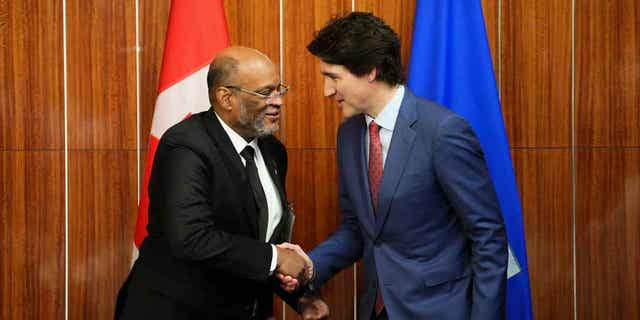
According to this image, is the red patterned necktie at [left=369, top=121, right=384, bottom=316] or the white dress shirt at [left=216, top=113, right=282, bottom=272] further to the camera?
the white dress shirt at [left=216, top=113, right=282, bottom=272]

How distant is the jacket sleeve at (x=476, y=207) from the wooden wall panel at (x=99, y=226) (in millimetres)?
2146

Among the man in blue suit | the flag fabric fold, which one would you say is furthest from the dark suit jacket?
the flag fabric fold

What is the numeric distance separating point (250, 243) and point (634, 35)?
8.67 feet

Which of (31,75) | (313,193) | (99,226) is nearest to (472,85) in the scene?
(313,193)

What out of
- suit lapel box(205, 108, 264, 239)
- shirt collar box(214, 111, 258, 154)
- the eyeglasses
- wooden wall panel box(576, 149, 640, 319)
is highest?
the eyeglasses

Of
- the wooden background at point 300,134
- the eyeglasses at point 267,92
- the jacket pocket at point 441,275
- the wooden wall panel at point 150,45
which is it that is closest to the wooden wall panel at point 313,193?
the wooden background at point 300,134

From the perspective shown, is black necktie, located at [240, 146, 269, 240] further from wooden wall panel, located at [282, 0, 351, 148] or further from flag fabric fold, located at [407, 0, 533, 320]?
wooden wall panel, located at [282, 0, 351, 148]

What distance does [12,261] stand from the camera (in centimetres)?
358

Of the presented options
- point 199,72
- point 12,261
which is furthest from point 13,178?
point 199,72

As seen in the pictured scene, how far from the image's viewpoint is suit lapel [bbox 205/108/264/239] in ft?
7.34

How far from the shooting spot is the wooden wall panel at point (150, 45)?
363cm

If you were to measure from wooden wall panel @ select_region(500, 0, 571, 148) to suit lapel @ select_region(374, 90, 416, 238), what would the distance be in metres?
1.61

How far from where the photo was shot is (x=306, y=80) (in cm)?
360

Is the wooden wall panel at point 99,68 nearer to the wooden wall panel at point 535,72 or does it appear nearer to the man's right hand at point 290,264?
the man's right hand at point 290,264
